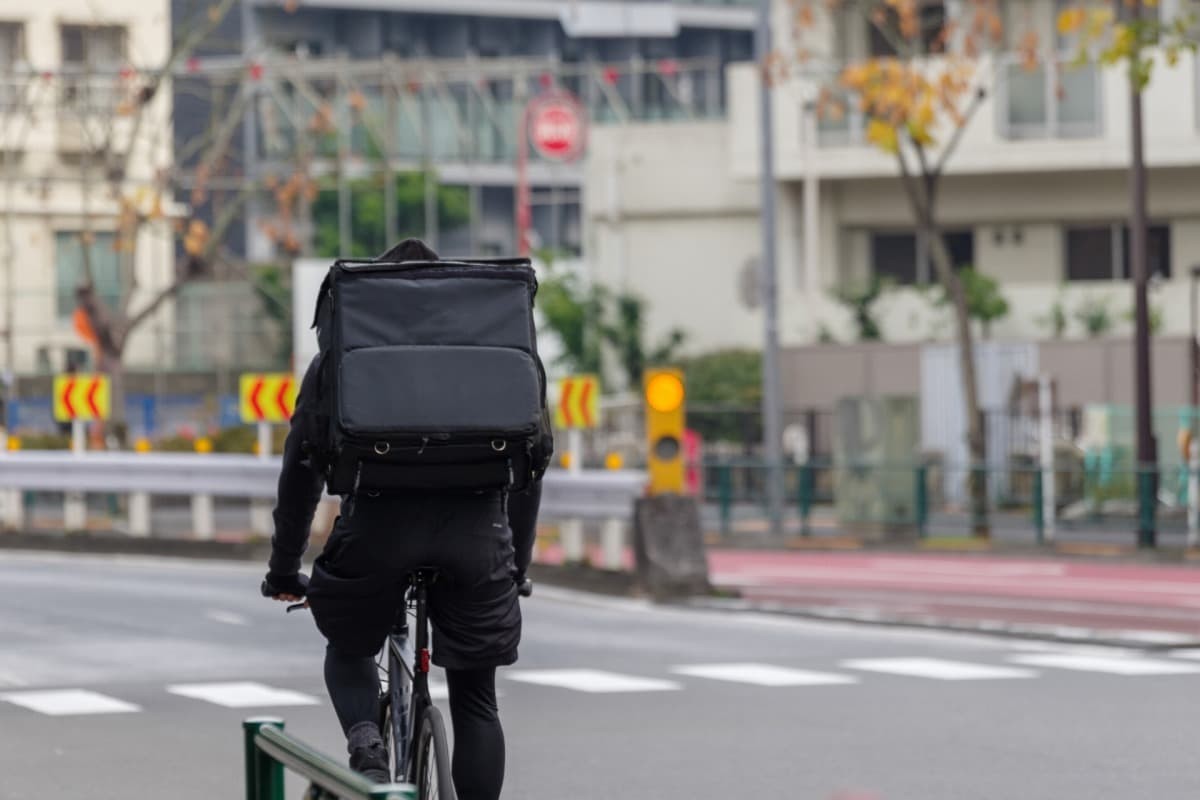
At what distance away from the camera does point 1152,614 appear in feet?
68.9

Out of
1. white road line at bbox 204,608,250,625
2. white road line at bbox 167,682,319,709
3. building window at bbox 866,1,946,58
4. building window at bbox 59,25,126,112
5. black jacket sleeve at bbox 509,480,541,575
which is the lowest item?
white road line at bbox 204,608,250,625

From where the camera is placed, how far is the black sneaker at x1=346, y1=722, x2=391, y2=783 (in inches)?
275

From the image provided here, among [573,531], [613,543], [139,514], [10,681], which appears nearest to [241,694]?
[10,681]

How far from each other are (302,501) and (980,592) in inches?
661

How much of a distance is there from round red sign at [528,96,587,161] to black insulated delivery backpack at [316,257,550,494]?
4740cm

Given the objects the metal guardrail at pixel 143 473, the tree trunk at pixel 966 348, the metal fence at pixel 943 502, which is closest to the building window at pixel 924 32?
the tree trunk at pixel 966 348

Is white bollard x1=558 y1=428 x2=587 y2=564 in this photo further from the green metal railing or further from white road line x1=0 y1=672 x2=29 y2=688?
the green metal railing

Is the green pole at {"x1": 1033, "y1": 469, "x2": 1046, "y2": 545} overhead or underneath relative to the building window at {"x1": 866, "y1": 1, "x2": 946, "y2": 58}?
underneath

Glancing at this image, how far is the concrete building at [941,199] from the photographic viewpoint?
46.7m

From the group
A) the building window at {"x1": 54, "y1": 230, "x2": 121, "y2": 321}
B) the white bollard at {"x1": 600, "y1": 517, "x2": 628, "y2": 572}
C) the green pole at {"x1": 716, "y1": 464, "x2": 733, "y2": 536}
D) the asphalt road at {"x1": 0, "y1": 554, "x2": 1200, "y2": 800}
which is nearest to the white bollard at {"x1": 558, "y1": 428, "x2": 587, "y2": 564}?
the white bollard at {"x1": 600, "y1": 517, "x2": 628, "y2": 572}

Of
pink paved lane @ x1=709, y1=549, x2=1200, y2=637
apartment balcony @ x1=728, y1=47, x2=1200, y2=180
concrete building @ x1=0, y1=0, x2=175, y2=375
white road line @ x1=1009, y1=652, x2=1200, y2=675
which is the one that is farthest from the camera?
concrete building @ x1=0, y1=0, x2=175, y2=375

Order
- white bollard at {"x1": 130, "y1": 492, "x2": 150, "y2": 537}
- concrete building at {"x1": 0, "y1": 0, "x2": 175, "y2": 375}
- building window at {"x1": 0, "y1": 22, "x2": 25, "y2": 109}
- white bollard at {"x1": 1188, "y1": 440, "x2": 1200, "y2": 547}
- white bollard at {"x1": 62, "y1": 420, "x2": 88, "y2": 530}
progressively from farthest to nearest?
building window at {"x1": 0, "y1": 22, "x2": 25, "y2": 109} → concrete building at {"x1": 0, "y1": 0, "x2": 175, "y2": 375} → white bollard at {"x1": 1188, "y1": 440, "x2": 1200, "y2": 547} → white bollard at {"x1": 62, "y1": 420, "x2": 88, "y2": 530} → white bollard at {"x1": 130, "y1": 492, "x2": 150, "y2": 537}

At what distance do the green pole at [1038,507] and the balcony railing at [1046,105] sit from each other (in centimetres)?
1732

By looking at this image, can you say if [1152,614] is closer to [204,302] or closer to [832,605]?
[832,605]
